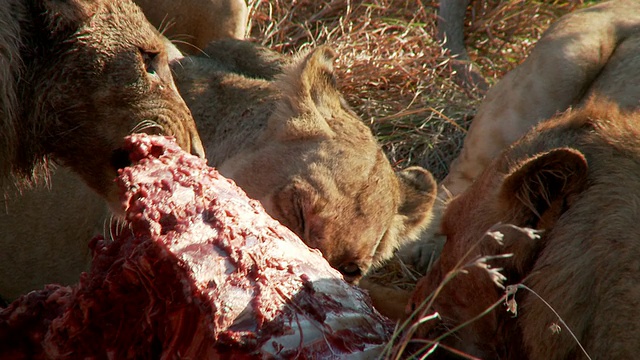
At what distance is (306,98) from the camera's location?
4.46 meters

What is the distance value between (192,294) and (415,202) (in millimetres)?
2535

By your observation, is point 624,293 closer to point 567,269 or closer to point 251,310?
point 567,269

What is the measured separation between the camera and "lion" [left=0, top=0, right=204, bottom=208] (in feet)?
10.4

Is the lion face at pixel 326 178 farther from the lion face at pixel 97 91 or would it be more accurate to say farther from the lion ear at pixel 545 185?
the lion ear at pixel 545 185

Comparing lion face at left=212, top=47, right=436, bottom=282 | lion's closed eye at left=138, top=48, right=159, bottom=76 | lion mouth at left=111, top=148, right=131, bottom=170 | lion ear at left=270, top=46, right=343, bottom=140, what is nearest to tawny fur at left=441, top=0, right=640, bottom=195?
lion face at left=212, top=47, right=436, bottom=282

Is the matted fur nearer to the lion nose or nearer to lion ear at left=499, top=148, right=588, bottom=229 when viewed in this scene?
the lion nose

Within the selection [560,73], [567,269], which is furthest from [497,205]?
[560,73]

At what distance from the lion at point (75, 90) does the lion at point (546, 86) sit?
2485mm

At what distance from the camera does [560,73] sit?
5516 mm

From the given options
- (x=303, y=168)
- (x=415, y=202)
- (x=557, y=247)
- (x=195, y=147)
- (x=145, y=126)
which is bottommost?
(x=415, y=202)

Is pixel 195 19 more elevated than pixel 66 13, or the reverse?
pixel 66 13

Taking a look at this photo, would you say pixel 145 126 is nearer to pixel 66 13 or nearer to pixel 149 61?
pixel 149 61

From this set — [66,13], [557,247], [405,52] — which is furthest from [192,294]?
[405,52]

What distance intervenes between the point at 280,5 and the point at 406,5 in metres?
1.25
